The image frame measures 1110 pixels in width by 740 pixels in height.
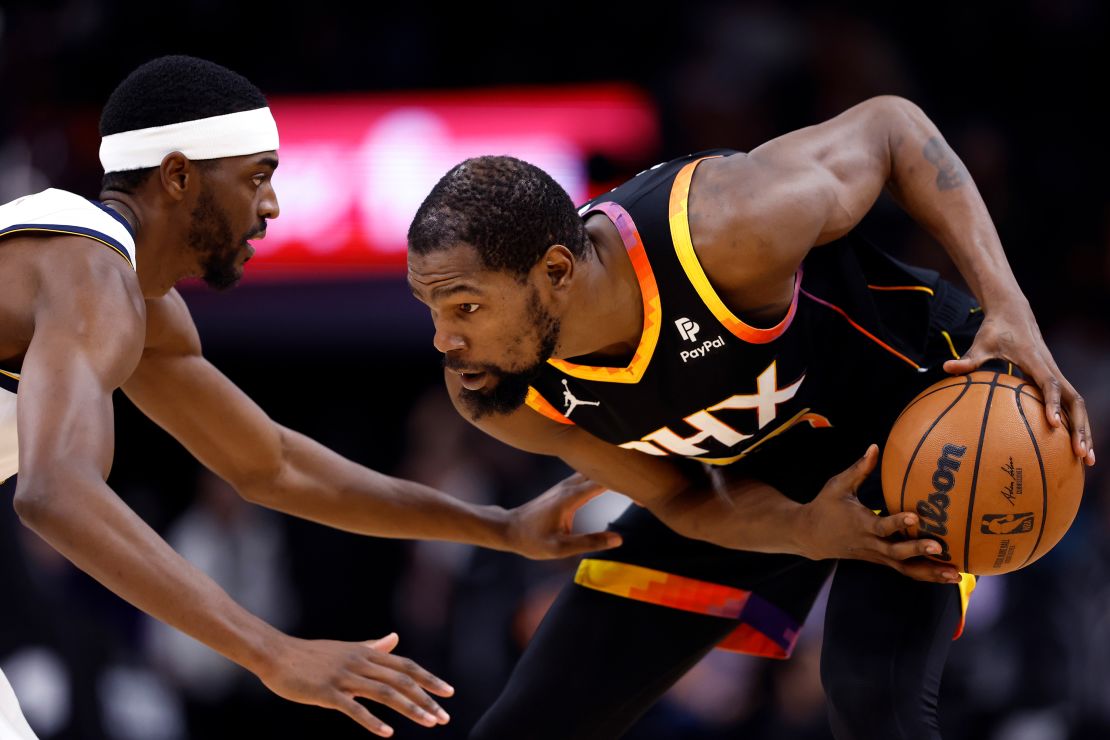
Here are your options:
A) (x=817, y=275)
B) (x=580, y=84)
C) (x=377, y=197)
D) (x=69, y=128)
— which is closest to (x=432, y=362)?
(x=377, y=197)

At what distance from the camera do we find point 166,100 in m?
3.68

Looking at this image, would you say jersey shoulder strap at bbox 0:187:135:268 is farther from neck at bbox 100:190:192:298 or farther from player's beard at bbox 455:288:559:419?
player's beard at bbox 455:288:559:419

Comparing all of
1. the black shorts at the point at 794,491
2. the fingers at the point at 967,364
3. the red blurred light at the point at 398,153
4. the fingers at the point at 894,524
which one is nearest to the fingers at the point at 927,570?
the fingers at the point at 894,524

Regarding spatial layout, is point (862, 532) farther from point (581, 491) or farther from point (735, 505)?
point (581, 491)

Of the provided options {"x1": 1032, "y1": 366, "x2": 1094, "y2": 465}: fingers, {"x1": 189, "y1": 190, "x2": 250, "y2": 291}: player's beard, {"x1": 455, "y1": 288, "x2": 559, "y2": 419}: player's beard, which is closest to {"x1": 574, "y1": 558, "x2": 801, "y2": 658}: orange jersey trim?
{"x1": 455, "y1": 288, "x2": 559, "y2": 419}: player's beard

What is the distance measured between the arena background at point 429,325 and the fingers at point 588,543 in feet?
9.43

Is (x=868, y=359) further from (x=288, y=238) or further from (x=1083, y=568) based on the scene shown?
(x=288, y=238)

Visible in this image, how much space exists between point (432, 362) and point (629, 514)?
17.6ft

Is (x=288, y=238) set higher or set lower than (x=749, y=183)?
lower

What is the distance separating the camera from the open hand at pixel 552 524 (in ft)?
14.0

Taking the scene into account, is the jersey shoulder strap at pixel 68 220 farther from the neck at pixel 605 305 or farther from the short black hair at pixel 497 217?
the neck at pixel 605 305

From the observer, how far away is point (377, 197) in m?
8.85
